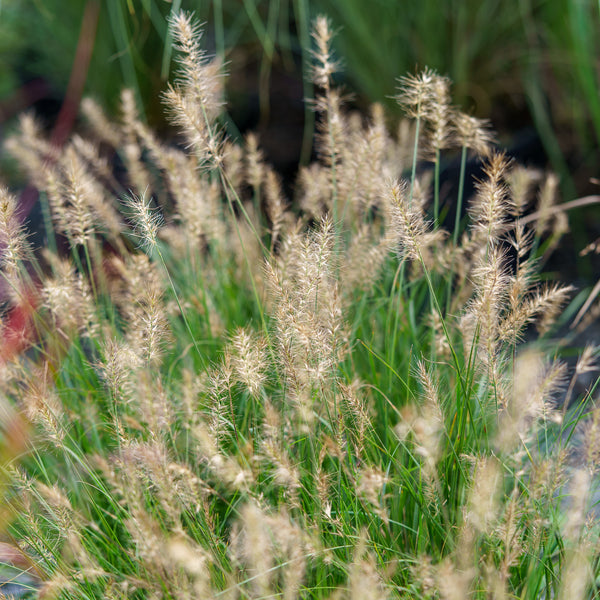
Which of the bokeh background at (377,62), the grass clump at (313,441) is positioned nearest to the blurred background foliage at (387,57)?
the bokeh background at (377,62)

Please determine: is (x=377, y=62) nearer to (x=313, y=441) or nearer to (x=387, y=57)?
(x=387, y=57)

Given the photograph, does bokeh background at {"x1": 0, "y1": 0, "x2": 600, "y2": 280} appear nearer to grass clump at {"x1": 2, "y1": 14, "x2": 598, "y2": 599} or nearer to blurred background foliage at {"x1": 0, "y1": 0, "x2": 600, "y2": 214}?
blurred background foliage at {"x1": 0, "y1": 0, "x2": 600, "y2": 214}

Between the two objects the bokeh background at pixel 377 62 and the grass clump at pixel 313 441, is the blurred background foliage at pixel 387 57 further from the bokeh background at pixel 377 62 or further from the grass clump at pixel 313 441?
the grass clump at pixel 313 441

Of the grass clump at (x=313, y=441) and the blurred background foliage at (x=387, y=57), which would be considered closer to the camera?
the grass clump at (x=313, y=441)

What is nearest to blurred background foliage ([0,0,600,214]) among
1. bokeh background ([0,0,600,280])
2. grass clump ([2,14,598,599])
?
bokeh background ([0,0,600,280])

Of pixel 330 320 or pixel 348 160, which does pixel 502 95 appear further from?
pixel 330 320

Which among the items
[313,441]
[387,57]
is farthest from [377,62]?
[313,441]

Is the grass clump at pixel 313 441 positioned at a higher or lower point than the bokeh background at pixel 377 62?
lower

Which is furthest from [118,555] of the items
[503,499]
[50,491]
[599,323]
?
[599,323]
